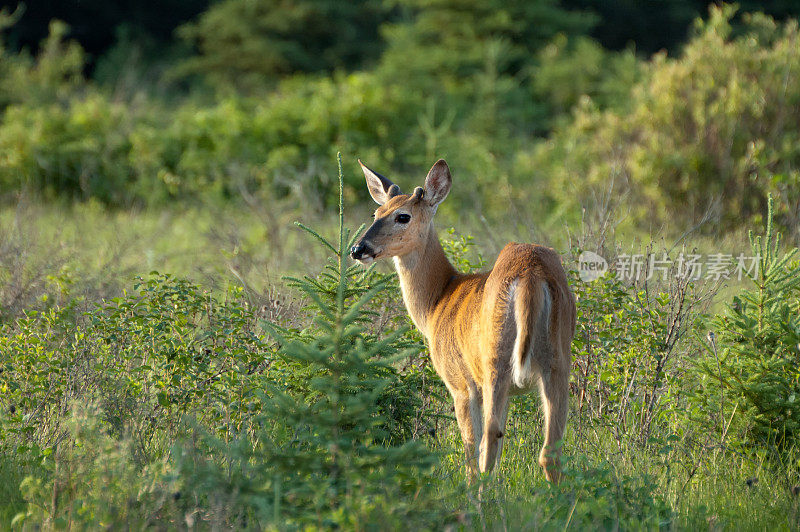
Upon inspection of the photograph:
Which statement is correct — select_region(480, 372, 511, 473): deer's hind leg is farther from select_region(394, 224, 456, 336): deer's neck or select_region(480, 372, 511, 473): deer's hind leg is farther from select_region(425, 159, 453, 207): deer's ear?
select_region(425, 159, 453, 207): deer's ear

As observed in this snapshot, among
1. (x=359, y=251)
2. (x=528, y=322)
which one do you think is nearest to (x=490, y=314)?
(x=528, y=322)

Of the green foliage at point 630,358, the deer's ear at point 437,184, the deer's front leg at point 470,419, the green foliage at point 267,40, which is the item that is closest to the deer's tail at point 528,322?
the deer's front leg at point 470,419

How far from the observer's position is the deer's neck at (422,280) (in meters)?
5.18

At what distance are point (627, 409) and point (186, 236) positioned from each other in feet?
25.0

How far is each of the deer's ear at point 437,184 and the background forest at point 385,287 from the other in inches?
20.1

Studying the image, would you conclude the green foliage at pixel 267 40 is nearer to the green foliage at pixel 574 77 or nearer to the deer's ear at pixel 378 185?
the green foliage at pixel 574 77

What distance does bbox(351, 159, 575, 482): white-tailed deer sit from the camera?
4125 millimetres

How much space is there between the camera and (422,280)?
520 cm

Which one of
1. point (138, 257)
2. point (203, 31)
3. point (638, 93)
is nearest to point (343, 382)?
point (138, 257)

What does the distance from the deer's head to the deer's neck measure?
0.06 metres

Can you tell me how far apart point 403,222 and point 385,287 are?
0.45 m

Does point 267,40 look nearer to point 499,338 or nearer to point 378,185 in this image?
point 378,185

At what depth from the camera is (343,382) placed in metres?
4.21

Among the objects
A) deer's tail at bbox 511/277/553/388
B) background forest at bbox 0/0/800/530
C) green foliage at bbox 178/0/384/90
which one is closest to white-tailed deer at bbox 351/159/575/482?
deer's tail at bbox 511/277/553/388
